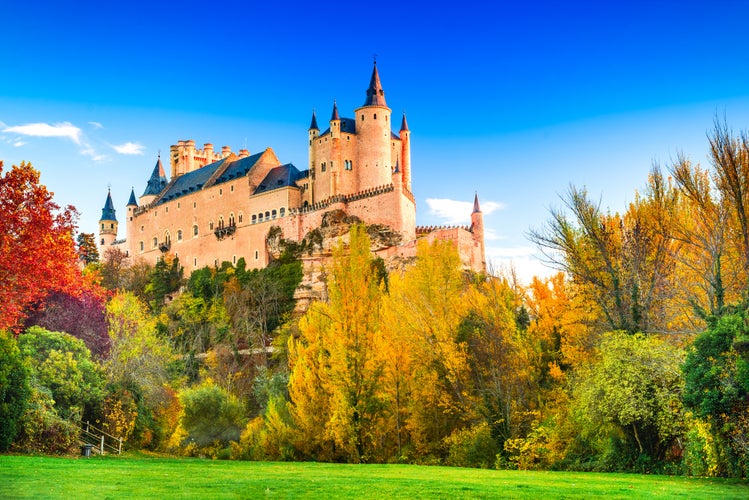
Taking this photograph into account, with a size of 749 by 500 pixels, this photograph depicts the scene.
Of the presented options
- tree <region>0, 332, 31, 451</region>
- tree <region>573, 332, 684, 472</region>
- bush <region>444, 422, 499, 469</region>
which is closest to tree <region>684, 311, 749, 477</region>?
tree <region>573, 332, 684, 472</region>

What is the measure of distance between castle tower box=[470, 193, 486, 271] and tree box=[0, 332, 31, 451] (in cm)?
4470

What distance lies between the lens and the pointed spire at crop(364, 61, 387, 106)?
69812 mm

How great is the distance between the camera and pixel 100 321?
32.7 meters

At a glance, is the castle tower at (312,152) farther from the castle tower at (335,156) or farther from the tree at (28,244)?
the tree at (28,244)

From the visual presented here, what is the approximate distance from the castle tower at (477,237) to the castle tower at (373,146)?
9.38m

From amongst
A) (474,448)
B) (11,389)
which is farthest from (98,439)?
(474,448)

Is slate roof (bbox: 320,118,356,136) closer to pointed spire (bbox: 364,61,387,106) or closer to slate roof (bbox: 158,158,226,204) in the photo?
pointed spire (bbox: 364,61,387,106)

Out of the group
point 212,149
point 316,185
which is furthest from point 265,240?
point 212,149

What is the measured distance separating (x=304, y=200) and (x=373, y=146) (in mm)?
9138

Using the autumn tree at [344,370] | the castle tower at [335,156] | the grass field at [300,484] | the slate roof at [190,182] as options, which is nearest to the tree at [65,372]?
the grass field at [300,484]

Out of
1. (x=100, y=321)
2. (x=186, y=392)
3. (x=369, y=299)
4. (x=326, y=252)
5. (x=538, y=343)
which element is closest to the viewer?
(x=369, y=299)

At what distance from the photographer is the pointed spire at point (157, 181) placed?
94400mm

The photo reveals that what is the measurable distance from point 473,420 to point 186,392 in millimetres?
19187

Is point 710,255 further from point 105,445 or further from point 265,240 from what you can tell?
point 265,240
